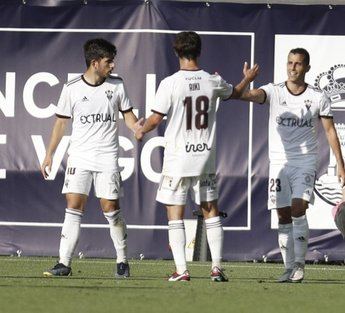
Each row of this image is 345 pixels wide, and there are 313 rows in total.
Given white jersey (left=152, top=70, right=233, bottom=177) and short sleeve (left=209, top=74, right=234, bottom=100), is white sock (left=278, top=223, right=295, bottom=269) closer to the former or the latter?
white jersey (left=152, top=70, right=233, bottom=177)

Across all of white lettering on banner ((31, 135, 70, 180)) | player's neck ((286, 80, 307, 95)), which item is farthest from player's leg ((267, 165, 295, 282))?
white lettering on banner ((31, 135, 70, 180))

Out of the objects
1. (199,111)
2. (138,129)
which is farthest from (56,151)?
(199,111)

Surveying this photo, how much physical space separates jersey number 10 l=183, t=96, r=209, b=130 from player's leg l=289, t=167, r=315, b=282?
1.07 meters

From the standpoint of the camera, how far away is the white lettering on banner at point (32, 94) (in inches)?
655

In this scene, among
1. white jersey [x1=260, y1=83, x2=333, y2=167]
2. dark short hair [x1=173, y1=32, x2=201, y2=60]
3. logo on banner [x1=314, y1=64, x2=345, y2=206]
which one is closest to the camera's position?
dark short hair [x1=173, y1=32, x2=201, y2=60]

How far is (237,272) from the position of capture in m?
14.1

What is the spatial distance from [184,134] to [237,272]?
2.58 meters

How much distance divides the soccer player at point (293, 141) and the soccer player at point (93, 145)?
52.0 inches

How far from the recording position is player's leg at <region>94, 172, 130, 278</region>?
41.5 ft

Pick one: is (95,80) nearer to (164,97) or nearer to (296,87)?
(164,97)

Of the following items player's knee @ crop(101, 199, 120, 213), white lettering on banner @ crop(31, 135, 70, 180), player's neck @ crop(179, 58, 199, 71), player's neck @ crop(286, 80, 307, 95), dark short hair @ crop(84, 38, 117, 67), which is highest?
dark short hair @ crop(84, 38, 117, 67)

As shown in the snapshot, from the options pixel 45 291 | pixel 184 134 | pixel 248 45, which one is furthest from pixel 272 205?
pixel 248 45

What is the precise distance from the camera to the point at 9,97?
16656 millimetres

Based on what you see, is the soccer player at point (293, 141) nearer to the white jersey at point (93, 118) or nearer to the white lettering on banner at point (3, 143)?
the white jersey at point (93, 118)
